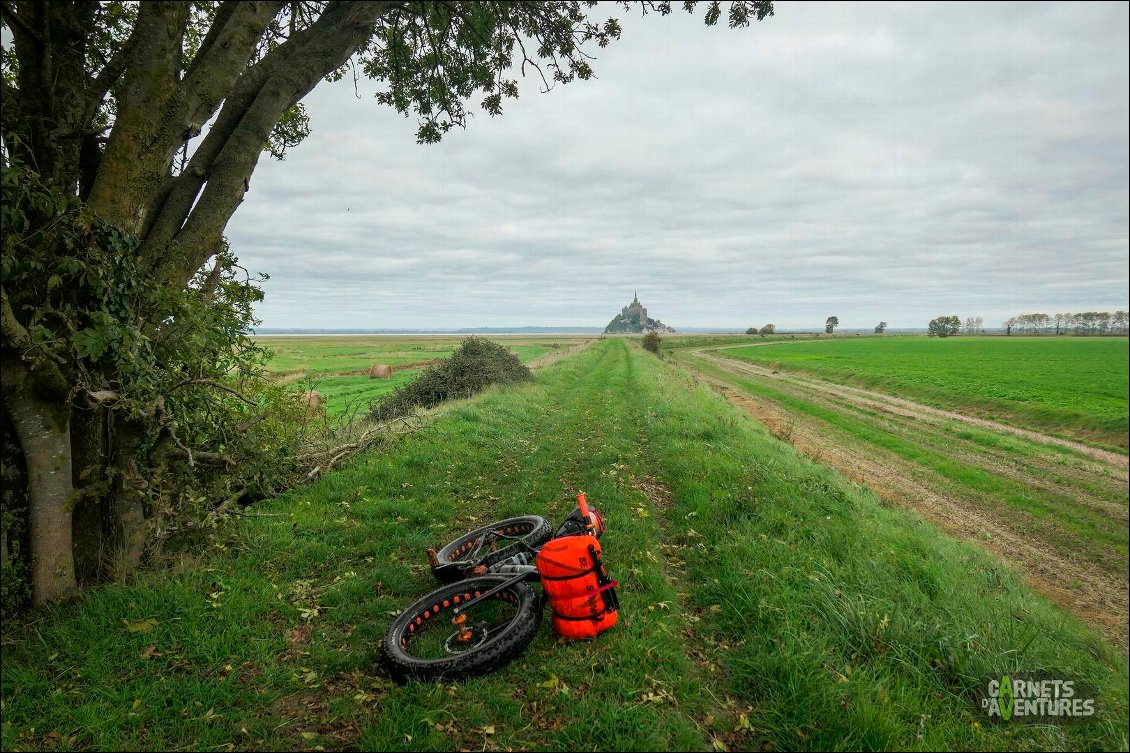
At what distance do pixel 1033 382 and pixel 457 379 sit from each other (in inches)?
957

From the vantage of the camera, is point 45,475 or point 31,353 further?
point 45,475

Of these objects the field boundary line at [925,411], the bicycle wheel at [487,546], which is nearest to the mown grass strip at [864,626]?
the field boundary line at [925,411]

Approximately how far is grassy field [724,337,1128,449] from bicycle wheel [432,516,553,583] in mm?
5482

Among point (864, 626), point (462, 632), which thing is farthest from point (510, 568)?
point (864, 626)

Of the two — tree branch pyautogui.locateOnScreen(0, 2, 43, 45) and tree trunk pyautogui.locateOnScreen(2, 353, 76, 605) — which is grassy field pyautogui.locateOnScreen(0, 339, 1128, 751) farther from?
tree branch pyautogui.locateOnScreen(0, 2, 43, 45)

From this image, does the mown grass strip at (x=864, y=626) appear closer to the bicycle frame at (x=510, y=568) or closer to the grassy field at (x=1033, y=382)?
the bicycle frame at (x=510, y=568)

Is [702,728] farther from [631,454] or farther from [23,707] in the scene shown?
[631,454]

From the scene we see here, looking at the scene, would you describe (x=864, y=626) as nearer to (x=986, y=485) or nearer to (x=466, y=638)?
(x=466, y=638)

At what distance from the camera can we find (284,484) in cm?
787

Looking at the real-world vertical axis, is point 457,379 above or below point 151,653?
above

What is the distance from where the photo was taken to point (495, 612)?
4957 millimetres

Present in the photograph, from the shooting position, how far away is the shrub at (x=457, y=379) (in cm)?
1950

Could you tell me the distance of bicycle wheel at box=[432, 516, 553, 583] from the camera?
213 inches

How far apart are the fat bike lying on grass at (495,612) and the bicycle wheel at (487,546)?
0.03m
